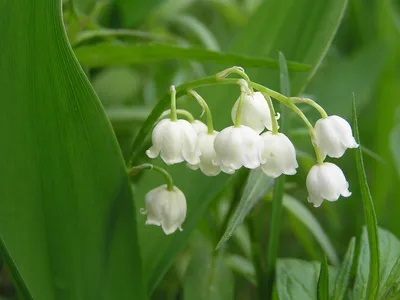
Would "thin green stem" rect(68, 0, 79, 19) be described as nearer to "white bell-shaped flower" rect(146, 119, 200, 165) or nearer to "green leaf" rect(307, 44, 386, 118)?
"white bell-shaped flower" rect(146, 119, 200, 165)

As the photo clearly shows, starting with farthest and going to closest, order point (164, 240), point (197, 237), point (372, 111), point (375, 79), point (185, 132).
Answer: point (372, 111) → point (375, 79) → point (197, 237) → point (164, 240) → point (185, 132)

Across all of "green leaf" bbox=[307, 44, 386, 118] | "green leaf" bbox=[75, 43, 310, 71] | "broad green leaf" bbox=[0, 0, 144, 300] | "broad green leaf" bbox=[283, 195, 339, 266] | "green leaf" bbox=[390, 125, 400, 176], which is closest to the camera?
"broad green leaf" bbox=[0, 0, 144, 300]

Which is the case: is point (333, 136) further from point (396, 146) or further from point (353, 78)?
point (353, 78)

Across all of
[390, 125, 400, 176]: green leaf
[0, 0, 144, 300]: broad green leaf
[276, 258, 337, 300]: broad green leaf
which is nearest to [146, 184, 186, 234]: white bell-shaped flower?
[0, 0, 144, 300]: broad green leaf

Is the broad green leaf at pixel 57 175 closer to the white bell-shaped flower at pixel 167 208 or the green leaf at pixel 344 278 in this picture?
the white bell-shaped flower at pixel 167 208

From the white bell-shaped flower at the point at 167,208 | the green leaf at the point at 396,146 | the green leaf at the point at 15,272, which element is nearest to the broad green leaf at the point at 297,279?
the white bell-shaped flower at the point at 167,208

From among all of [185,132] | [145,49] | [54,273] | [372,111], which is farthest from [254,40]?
[372,111]

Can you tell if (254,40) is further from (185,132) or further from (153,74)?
(153,74)
